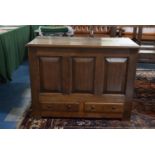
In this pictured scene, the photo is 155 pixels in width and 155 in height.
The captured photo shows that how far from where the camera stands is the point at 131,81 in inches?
72.4

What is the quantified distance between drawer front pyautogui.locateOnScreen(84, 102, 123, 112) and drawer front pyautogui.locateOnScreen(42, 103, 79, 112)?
106 mm

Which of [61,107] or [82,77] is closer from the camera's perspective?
[82,77]

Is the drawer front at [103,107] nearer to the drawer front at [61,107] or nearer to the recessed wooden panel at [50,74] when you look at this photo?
the drawer front at [61,107]

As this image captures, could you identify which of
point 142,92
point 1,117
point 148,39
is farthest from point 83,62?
point 148,39

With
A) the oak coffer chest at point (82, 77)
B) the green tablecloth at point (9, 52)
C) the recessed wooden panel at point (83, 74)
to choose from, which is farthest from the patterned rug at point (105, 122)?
the green tablecloth at point (9, 52)

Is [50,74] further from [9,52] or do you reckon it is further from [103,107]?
[9,52]

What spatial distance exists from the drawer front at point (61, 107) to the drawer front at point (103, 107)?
0.11 meters

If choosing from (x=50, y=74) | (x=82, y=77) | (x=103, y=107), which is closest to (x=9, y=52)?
(x=50, y=74)

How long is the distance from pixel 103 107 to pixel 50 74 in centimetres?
60

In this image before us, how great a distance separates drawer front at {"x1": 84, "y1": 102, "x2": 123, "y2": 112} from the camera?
1.95 meters

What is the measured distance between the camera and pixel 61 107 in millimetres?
1988

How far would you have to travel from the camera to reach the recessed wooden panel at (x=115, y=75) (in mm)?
1791
